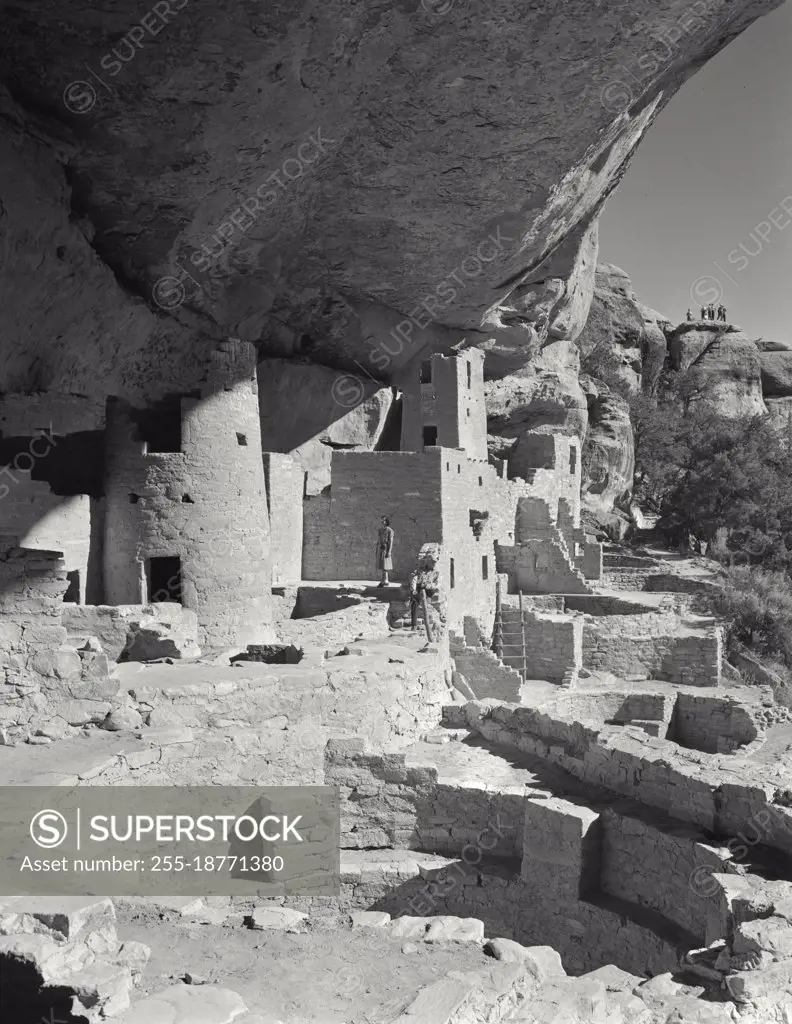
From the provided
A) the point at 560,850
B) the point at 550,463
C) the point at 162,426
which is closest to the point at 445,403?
the point at 550,463

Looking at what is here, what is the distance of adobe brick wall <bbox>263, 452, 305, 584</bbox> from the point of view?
1808 centimetres

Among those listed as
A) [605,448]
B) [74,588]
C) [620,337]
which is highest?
[620,337]

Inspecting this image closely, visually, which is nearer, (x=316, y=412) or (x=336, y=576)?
(x=336, y=576)

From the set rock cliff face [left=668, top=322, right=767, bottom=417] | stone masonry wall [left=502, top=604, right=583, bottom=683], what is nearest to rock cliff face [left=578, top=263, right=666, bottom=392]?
rock cliff face [left=668, top=322, right=767, bottom=417]

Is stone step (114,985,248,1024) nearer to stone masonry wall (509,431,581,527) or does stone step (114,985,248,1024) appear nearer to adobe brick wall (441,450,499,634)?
adobe brick wall (441,450,499,634)

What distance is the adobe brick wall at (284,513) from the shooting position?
18.1 m

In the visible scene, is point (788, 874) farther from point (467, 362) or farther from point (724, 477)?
point (724, 477)

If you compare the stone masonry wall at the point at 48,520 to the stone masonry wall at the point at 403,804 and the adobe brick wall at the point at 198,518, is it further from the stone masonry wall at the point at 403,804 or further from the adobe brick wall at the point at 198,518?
the stone masonry wall at the point at 403,804

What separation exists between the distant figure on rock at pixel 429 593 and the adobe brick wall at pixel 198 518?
2463 millimetres

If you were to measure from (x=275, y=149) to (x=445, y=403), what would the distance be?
35.2 ft

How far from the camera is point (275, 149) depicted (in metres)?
11.6

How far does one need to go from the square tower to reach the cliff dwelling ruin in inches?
5.1

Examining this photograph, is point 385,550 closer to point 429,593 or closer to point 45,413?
point 429,593

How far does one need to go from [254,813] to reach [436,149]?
9814mm
